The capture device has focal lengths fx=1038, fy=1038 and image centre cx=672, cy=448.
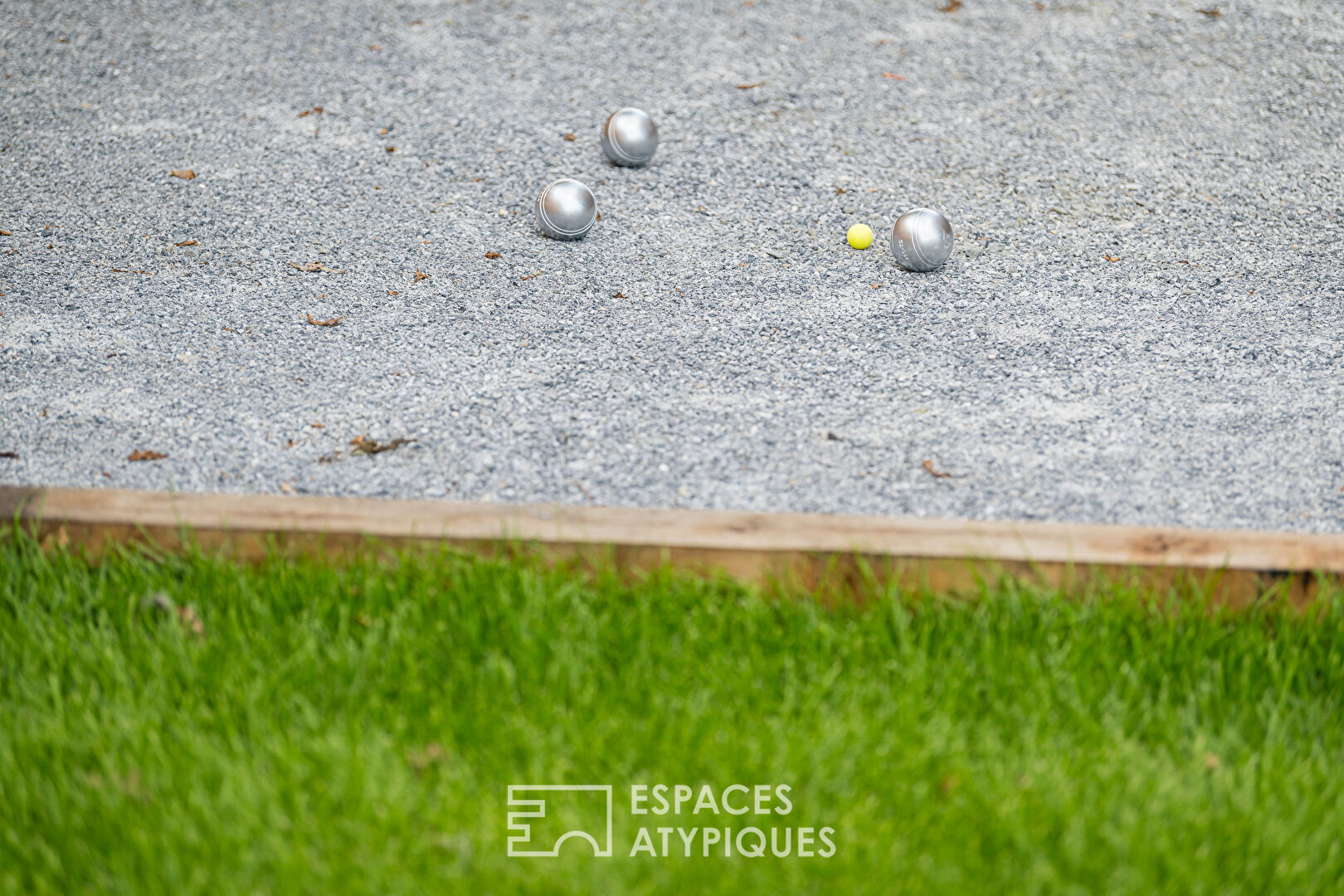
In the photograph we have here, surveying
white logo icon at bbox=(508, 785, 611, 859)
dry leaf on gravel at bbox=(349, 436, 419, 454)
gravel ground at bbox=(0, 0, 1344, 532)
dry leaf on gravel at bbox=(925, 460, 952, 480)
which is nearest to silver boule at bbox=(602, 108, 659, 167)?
gravel ground at bbox=(0, 0, 1344, 532)

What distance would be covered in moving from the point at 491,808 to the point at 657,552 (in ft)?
1.91

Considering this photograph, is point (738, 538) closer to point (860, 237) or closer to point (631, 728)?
point (631, 728)

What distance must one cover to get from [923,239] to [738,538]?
1.74 m

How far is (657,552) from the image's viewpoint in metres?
1.95

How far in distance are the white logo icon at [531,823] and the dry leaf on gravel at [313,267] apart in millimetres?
2241

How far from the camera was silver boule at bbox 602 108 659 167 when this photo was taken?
3865mm

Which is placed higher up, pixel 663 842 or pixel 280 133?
pixel 280 133

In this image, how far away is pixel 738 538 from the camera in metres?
1.95

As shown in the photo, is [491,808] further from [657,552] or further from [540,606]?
[657,552]

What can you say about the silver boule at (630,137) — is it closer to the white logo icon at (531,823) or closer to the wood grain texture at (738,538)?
the wood grain texture at (738,538)

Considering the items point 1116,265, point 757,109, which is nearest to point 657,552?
point 1116,265

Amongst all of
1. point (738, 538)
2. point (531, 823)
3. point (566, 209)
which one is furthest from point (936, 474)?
point (566, 209)

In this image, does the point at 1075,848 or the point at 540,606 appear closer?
the point at 1075,848

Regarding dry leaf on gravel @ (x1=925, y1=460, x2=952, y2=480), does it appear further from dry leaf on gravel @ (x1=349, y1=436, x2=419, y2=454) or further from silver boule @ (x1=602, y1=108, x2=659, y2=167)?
silver boule @ (x1=602, y1=108, x2=659, y2=167)
